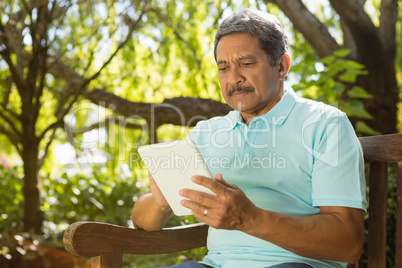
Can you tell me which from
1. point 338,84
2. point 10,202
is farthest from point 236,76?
point 10,202

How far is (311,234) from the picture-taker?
1.24 meters

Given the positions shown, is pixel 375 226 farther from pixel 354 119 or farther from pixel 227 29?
pixel 354 119

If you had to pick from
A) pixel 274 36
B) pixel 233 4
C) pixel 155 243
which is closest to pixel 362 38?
pixel 233 4

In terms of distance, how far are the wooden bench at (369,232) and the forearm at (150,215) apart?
3 centimetres

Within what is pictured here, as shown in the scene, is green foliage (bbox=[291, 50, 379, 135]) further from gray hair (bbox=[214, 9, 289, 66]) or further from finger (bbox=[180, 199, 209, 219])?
finger (bbox=[180, 199, 209, 219])

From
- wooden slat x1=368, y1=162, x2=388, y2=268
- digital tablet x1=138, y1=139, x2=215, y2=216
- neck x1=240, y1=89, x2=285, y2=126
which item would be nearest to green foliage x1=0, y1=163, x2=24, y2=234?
neck x1=240, y1=89, x2=285, y2=126

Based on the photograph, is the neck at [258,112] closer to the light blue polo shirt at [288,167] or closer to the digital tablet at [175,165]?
the light blue polo shirt at [288,167]

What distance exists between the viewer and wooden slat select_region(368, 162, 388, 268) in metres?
1.43

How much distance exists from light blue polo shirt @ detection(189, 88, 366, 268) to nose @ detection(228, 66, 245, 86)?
0.16 meters

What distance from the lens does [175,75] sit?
4840 mm

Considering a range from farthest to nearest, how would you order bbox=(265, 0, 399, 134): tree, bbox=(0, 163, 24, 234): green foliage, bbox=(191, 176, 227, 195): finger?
bbox=(0, 163, 24, 234): green foliage < bbox=(265, 0, 399, 134): tree < bbox=(191, 176, 227, 195): finger

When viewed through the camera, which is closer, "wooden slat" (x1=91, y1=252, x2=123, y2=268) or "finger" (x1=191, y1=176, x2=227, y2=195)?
"finger" (x1=191, y1=176, x2=227, y2=195)

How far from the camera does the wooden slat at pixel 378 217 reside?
1429 mm

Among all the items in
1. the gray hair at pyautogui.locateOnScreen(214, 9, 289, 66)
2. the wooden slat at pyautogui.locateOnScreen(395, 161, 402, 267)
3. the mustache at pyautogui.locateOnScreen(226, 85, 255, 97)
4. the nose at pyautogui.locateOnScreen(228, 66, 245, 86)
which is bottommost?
the wooden slat at pyautogui.locateOnScreen(395, 161, 402, 267)
